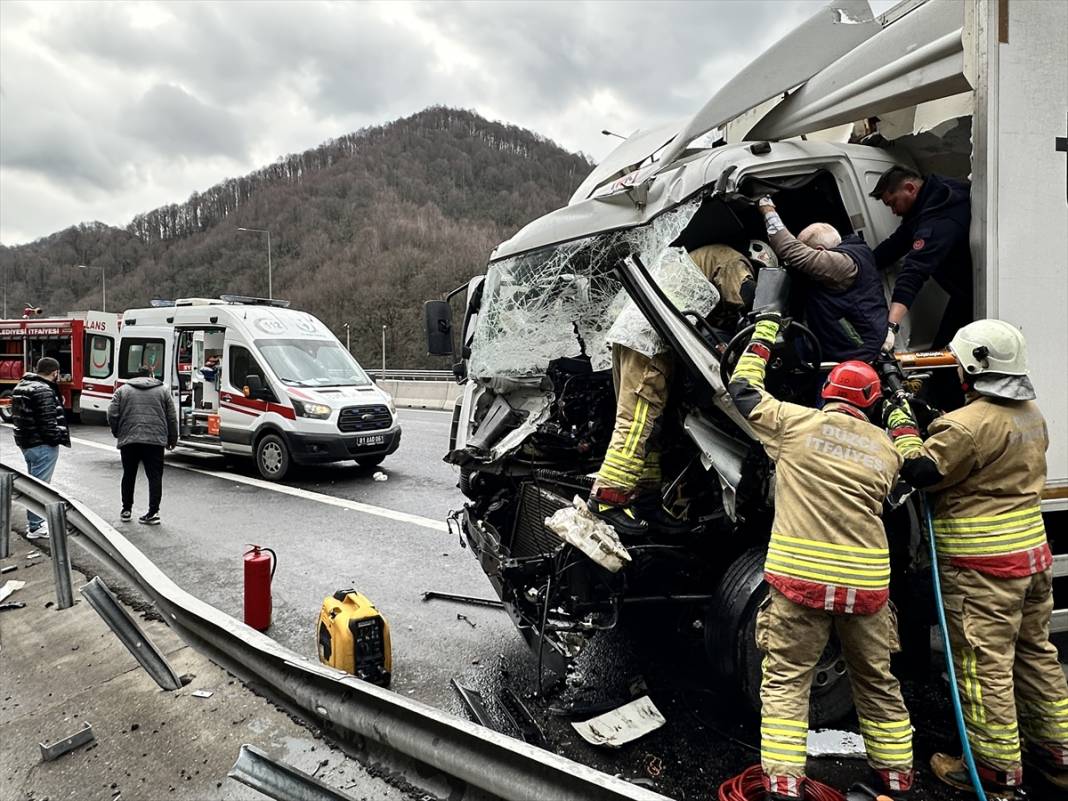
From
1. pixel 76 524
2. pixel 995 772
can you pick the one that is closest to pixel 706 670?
pixel 995 772

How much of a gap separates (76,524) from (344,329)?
50845 millimetres

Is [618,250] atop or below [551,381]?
atop

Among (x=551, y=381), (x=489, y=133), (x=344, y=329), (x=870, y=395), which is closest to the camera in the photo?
(x=870, y=395)

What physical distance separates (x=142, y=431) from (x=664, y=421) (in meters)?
5.63

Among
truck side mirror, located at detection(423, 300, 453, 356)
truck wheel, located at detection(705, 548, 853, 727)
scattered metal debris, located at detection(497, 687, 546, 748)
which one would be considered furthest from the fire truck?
truck wheel, located at detection(705, 548, 853, 727)

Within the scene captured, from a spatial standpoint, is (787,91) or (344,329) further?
(344,329)

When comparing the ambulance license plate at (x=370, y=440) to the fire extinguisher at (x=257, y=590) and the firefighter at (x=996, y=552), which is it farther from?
the firefighter at (x=996, y=552)

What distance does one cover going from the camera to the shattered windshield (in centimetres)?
382

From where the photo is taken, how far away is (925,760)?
2.90 metres

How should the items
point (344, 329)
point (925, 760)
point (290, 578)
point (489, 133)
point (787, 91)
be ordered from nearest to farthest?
point (925, 760) → point (787, 91) → point (290, 578) → point (344, 329) → point (489, 133)

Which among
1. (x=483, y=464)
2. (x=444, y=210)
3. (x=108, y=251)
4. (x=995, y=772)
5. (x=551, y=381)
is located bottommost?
(x=995, y=772)

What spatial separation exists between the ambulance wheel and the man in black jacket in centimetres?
779

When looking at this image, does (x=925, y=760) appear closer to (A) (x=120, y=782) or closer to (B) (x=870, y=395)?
(B) (x=870, y=395)

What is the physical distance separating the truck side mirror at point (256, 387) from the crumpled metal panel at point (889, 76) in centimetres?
764
